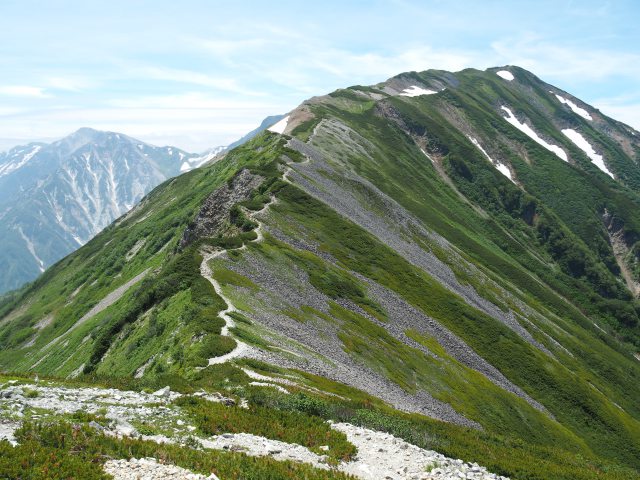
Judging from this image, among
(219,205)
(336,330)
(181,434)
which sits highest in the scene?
(219,205)

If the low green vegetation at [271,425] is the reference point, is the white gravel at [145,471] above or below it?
above

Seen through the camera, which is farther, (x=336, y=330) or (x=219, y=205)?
(x=219, y=205)

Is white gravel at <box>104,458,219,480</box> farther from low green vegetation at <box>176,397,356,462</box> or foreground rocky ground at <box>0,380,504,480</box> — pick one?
low green vegetation at <box>176,397,356,462</box>

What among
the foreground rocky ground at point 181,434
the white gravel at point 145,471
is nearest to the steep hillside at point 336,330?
the foreground rocky ground at point 181,434

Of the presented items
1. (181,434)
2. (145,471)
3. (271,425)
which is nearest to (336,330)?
(271,425)

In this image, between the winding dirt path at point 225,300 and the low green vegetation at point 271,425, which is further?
the winding dirt path at point 225,300

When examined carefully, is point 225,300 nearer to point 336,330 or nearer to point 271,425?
point 336,330

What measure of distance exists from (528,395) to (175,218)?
97.6 metres

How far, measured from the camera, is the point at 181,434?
67.8ft

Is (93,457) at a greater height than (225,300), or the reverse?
(93,457)

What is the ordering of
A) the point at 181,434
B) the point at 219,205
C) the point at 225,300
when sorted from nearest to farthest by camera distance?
the point at 181,434, the point at 225,300, the point at 219,205

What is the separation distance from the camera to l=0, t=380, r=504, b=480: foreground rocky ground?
2014 cm

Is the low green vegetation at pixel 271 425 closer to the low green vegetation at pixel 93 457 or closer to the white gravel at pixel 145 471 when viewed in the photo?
the low green vegetation at pixel 93 457

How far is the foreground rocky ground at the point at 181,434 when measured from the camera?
2014 cm
